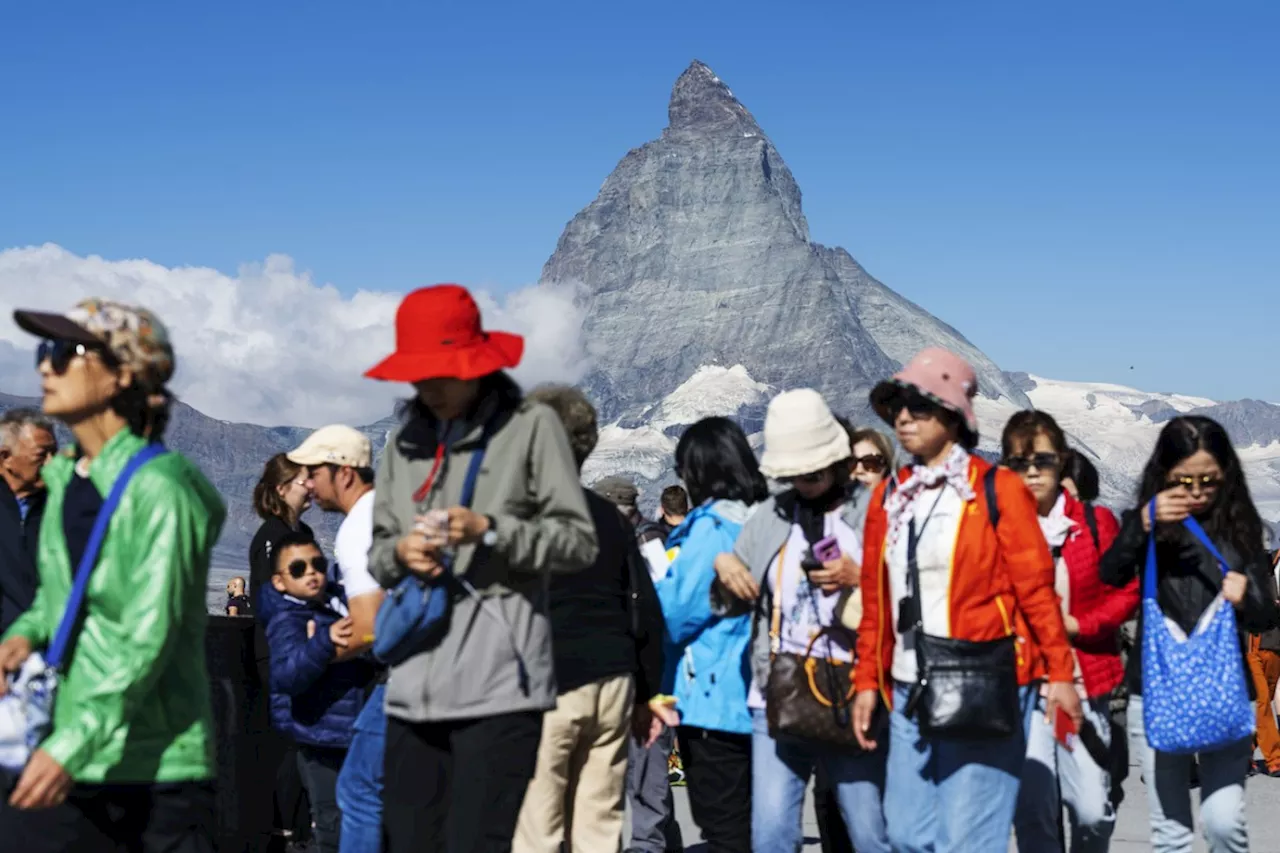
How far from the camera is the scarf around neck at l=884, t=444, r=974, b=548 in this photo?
17.0 feet

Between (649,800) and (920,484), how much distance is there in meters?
3.33

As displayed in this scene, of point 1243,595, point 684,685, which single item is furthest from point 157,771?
point 1243,595

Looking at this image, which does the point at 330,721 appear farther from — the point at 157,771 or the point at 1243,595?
the point at 1243,595

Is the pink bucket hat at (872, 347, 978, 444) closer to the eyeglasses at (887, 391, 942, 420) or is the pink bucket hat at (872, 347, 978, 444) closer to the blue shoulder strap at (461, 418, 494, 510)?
the eyeglasses at (887, 391, 942, 420)

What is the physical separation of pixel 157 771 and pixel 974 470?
8.67 ft

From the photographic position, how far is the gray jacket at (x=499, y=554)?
425cm

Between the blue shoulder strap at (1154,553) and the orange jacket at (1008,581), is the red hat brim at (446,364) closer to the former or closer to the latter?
the orange jacket at (1008,581)

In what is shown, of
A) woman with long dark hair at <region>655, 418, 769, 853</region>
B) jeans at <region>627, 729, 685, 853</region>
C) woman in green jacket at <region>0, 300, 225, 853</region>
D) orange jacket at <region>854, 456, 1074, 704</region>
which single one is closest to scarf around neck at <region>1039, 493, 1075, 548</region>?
woman with long dark hair at <region>655, 418, 769, 853</region>

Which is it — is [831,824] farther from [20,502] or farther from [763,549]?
[20,502]

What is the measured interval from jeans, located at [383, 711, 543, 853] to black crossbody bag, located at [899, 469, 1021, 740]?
1.29 metres

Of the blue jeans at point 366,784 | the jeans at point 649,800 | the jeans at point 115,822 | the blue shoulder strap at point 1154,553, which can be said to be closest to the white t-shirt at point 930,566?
the blue shoulder strap at point 1154,553

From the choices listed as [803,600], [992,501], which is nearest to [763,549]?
[803,600]

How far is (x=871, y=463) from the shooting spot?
7.66 metres

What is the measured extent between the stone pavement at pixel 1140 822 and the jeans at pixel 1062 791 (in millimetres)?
2438
